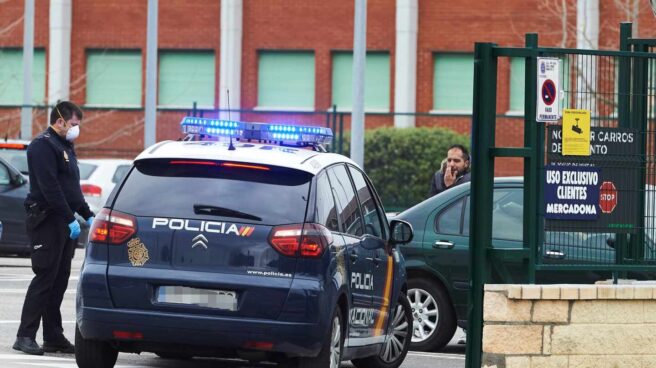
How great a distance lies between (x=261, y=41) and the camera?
139ft

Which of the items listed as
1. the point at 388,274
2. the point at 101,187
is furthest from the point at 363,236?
the point at 101,187

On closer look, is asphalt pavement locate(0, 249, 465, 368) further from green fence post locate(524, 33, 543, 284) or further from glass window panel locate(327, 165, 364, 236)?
green fence post locate(524, 33, 543, 284)

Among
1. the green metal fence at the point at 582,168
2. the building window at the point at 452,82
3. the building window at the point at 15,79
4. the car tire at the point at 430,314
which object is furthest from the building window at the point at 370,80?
the green metal fence at the point at 582,168

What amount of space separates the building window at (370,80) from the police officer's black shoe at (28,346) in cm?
3054

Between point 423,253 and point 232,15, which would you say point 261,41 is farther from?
point 423,253

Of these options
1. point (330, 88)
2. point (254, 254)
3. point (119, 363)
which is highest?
point (330, 88)

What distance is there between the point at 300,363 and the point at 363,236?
131cm

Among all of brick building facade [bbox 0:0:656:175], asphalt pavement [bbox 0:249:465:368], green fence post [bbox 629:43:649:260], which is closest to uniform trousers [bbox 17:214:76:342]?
asphalt pavement [bbox 0:249:465:368]

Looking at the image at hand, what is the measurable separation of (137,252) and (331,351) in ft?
4.34

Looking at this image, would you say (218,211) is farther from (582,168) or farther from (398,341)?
(398,341)

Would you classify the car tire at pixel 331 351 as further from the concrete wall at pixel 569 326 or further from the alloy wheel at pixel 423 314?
the alloy wheel at pixel 423 314

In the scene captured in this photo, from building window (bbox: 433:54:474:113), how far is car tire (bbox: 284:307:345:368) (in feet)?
104

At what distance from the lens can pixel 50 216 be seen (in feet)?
37.9

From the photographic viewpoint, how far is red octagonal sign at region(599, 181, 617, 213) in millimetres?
9750
